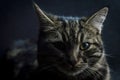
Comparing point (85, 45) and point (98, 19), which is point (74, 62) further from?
point (98, 19)

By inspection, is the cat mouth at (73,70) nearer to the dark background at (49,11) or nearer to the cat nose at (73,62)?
the cat nose at (73,62)

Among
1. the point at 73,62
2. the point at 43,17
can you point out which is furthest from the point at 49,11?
the point at 73,62

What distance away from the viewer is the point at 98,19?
44.1 inches

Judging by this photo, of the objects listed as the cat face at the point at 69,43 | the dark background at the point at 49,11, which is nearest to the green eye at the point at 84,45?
the cat face at the point at 69,43

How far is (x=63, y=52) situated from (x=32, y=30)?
5.6 inches

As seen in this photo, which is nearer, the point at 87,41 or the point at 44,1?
the point at 87,41

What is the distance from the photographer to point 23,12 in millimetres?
1185

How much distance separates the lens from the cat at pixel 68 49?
3.52 ft

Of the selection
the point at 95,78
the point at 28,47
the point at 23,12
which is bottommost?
the point at 95,78

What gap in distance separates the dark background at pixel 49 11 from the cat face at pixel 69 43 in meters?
0.07

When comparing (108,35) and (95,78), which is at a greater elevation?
(108,35)

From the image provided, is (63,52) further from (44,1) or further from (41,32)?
(44,1)

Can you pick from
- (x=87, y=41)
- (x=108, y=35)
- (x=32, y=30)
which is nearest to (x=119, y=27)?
(x=108, y=35)

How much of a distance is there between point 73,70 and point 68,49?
7 cm
